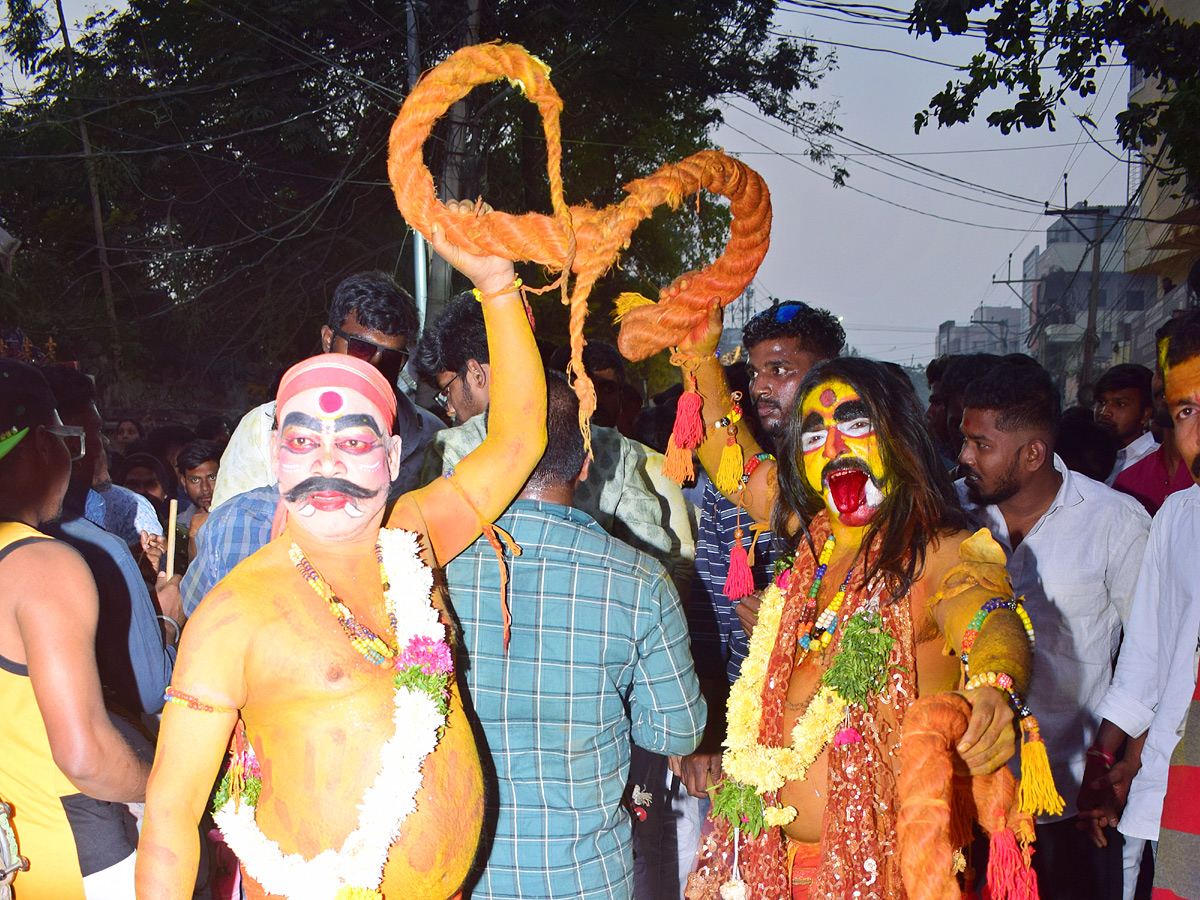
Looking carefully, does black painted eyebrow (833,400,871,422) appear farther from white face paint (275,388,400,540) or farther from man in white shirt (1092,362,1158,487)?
man in white shirt (1092,362,1158,487)

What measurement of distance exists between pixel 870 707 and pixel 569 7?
11556mm

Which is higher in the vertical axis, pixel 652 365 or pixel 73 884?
pixel 652 365

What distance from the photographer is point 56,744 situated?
7.42 ft

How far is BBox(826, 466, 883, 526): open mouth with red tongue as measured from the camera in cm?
260

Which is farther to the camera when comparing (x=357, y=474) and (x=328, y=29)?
(x=328, y=29)

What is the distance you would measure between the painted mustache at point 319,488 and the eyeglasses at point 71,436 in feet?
3.46

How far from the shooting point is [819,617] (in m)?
2.64

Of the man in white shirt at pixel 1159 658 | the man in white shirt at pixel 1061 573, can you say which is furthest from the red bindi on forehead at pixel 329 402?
the man in white shirt at pixel 1061 573

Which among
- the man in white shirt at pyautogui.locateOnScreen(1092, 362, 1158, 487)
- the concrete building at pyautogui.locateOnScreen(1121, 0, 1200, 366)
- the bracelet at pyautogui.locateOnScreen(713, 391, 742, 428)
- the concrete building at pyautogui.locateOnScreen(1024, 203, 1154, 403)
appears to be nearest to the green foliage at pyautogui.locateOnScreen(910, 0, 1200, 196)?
the man in white shirt at pyautogui.locateOnScreen(1092, 362, 1158, 487)

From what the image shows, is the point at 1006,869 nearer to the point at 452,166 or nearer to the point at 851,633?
the point at 851,633

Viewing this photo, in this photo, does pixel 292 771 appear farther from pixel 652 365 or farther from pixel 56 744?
pixel 652 365

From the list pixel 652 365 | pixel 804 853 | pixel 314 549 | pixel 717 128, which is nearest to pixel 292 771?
pixel 314 549

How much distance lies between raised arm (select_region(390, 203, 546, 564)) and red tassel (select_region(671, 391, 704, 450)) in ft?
2.52

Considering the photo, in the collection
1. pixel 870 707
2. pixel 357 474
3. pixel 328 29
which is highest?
pixel 328 29
